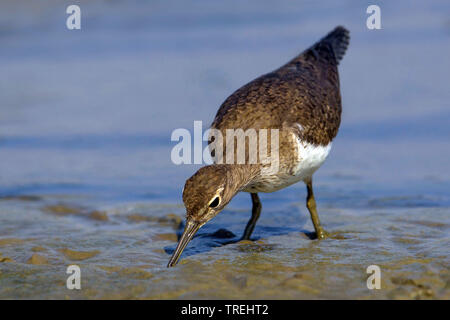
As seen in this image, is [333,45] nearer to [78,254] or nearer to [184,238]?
[184,238]

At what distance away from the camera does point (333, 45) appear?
9.80 metres

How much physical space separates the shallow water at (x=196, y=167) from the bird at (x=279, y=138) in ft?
1.75

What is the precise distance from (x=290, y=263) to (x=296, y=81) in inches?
96.6

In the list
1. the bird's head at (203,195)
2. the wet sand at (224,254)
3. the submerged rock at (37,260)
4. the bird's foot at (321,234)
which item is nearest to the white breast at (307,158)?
the bird's foot at (321,234)

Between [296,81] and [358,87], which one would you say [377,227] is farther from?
[358,87]

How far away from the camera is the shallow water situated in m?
6.18

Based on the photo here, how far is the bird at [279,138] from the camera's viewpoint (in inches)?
253

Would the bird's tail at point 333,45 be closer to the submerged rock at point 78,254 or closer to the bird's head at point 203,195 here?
the bird's head at point 203,195

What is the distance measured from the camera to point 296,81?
8047mm

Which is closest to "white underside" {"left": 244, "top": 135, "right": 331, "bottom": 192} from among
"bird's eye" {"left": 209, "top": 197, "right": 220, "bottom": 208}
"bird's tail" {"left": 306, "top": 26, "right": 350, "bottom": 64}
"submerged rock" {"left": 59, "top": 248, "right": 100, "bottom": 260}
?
"bird's eye" {"left": 209, "top": 197, "right": 220, "bottom": 208}

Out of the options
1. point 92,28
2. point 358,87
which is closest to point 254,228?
point 358,87

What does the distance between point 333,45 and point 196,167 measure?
2906 mm

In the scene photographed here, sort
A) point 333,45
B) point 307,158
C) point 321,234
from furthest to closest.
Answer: point 333,45, point 321,234, point 307,158

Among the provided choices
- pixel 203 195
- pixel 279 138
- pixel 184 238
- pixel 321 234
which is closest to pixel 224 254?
pixel 184 238
